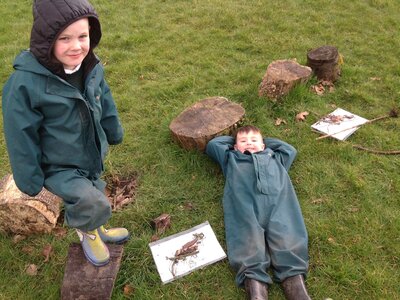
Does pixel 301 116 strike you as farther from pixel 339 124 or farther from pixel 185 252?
pixel 185 252

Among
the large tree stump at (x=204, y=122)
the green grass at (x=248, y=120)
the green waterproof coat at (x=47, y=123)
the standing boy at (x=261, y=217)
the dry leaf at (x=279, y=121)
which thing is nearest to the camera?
the green waterproof coat at (x=47, y=123)

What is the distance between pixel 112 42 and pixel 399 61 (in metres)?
4.92

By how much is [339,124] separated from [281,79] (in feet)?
3.07

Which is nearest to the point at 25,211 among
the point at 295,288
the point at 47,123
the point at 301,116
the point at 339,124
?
the point at 47,123

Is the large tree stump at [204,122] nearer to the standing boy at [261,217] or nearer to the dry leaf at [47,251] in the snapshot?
the standing boy at [261,217]

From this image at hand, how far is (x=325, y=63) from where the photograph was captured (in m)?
5.24

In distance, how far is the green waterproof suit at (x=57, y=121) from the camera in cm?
218

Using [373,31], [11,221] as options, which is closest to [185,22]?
[373,31]

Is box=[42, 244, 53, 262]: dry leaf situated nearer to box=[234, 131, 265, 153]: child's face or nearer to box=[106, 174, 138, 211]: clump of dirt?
box=[106, 174, 138, 211]: clump of dirt

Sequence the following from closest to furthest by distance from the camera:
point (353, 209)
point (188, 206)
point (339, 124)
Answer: point (353, 209)
point (188, 206)
point (339, 124)

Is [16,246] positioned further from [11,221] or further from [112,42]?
[112,42]

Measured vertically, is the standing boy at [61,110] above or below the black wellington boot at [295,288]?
above

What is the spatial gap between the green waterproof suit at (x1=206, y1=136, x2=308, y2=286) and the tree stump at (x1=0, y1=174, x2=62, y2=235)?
1.66 metres

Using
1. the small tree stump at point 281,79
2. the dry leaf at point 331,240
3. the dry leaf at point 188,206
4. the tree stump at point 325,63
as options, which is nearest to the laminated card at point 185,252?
the dry leaf at point 188,206
